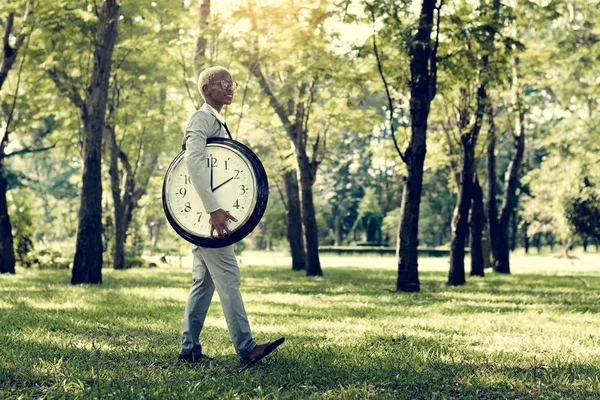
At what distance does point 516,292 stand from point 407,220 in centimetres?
291

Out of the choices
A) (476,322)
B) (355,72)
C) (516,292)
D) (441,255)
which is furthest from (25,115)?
(441,255)

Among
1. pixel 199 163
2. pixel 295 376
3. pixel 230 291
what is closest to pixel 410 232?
pixel 230 291

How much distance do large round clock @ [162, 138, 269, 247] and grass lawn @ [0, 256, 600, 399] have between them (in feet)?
3.32

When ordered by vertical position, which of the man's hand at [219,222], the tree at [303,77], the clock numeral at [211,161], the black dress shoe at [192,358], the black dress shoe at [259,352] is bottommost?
the black dress shoe at [192,358]

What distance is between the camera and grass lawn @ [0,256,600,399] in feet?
15.0

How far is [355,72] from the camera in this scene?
16094 millimetres

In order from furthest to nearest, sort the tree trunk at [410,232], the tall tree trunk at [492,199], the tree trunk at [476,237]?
the tall tree trunk at [492,199], the tree trunk at [476,237], the tree trunk at [410,232]

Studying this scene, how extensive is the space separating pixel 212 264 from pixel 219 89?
1.31 m

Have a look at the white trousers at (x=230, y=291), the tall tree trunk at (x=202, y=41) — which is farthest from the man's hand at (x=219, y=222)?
the tall tree trunk at (x=202, y=41)

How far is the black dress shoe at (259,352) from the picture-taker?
5164mm

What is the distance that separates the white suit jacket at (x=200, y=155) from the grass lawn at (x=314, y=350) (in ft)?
4.13

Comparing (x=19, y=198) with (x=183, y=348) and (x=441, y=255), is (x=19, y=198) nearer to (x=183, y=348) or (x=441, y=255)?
(x=183, y=348)

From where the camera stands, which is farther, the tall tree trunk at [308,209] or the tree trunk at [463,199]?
the tall tree trunk at [308,209]

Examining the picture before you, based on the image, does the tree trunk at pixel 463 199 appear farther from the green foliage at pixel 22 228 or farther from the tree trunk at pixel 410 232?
the green foliage at pixel 22 228
